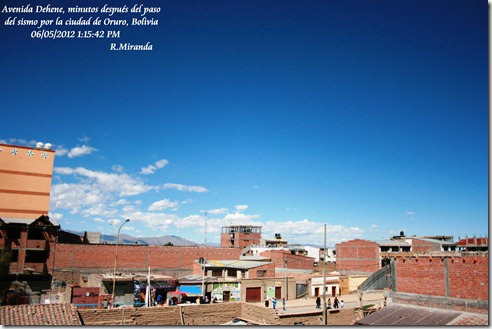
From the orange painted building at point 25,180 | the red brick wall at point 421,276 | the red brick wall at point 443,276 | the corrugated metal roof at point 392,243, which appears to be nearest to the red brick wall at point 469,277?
the red brick wall at point 443,276

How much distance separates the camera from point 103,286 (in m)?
38.6

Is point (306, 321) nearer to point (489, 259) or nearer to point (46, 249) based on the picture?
point (489, 259)

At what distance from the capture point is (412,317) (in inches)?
697

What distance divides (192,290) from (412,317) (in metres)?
27.5

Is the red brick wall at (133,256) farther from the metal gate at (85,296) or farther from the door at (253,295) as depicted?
the door at (253,295)

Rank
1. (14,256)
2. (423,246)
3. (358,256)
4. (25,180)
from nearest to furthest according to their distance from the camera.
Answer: (14,256), (25,180), (423,246), (358,256)

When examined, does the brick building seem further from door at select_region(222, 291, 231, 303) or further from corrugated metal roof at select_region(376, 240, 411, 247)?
door at select_region(222, 291, 231, 303)

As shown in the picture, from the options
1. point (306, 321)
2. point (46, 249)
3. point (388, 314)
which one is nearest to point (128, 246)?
point (46, 249)

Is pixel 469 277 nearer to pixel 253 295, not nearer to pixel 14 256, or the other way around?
pixel 253 295

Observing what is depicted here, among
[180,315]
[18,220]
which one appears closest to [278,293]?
[180,315]

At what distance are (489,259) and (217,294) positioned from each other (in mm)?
30195

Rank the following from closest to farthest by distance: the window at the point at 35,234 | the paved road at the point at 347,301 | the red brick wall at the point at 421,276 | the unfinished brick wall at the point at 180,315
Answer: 1. the red brick wall at the point at 421,276
2. the unfinished brick wall at the point at 180,315
3. the paved road at the point at 347,301
4. the window at the point at 35,234

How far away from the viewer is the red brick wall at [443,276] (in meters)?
17.0

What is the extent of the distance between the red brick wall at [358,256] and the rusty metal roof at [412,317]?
5104cm
